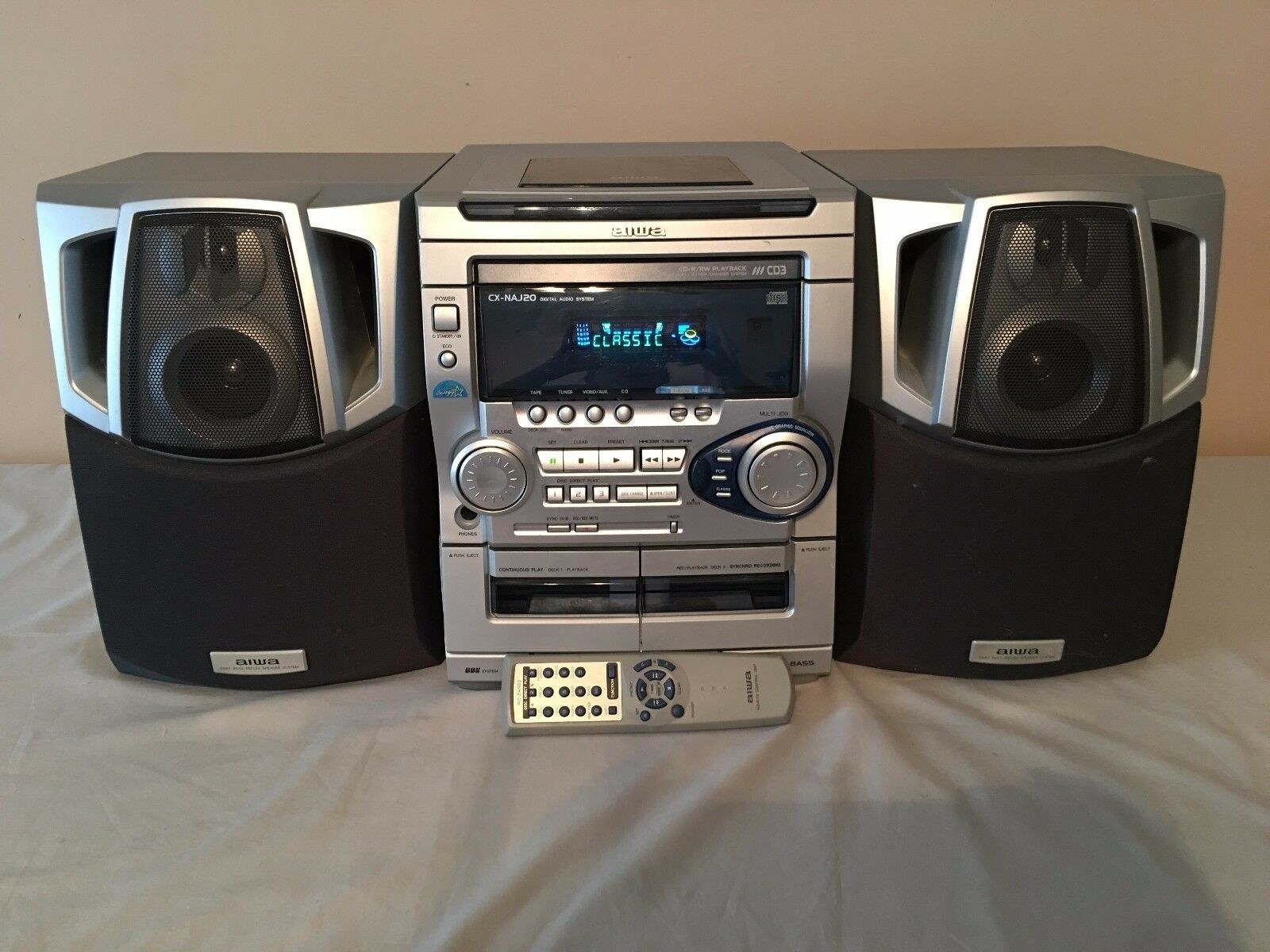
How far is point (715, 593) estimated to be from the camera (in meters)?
0.81

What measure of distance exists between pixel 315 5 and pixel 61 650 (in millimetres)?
695

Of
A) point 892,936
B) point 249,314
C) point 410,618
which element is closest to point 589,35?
point 249,314

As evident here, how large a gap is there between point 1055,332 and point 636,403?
1.01 feet

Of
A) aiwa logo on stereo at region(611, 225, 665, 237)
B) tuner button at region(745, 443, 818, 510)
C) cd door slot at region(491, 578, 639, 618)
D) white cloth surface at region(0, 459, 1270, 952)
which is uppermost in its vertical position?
aiwa logo on stereo at region(611, 225, 665, 237)

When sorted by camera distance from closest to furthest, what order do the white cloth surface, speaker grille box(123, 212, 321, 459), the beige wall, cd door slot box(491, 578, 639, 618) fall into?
the white cloth surface → speaker grille box(123, 212, 321, 459) → cd door slot box(491, 578, 639, 618) → the beige wall

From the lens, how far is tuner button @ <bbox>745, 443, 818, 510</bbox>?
2.38ft

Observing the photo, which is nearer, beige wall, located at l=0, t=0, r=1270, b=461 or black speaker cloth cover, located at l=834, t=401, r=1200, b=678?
black speaker cloth cover, located at l=834, t=401, r=1200, b=678

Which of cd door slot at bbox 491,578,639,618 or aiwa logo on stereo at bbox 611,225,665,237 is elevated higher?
aiwa logo on stereo at bbox 611,225,665,237

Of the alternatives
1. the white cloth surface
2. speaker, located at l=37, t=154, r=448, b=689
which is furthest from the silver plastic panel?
the white cloth surface

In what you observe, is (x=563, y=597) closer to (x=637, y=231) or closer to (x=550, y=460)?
(x=550, y=460)

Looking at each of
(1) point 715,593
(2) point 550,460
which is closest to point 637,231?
(2) point 550,460

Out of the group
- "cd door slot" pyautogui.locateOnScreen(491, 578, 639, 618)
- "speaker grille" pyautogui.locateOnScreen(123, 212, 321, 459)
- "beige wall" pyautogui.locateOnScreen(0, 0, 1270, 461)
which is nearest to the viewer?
"speaker grille" pyautogui.locateOnScreen(123, 212, 321, 459)

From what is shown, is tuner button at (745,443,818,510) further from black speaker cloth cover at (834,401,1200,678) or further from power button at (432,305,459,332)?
power button at (432,305,459,332)

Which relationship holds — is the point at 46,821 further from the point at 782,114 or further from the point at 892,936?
the point at 782,114
